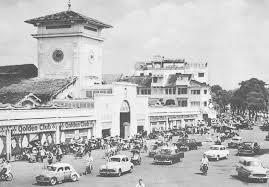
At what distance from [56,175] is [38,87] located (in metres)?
43.5

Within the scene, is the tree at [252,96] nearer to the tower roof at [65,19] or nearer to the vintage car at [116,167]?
the tower roof at [65,19]

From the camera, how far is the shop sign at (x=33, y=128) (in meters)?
49.0

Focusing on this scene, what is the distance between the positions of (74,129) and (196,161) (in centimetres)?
1815

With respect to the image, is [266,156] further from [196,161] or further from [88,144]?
[88,144]

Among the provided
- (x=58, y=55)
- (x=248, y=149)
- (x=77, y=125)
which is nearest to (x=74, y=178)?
(x=248, y=149)

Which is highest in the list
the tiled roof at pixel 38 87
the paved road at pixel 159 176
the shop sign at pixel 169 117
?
the tiled roof at pixel 38 87

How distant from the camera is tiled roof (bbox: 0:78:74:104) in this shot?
2791 inches

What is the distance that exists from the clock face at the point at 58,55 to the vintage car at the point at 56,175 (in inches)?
1878

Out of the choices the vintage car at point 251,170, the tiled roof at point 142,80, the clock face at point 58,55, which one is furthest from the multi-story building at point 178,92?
the vintage car at point 251,170

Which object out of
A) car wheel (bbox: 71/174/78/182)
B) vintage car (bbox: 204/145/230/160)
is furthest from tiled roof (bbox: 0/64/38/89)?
car wheel (bbox: 71/174/78/182)

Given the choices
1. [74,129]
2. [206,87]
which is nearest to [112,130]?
[74,129]

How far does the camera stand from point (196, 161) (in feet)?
152

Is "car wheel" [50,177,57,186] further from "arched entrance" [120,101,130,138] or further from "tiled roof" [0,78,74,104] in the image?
"arched entrance" [120,101,130,138]

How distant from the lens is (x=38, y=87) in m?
74.9
